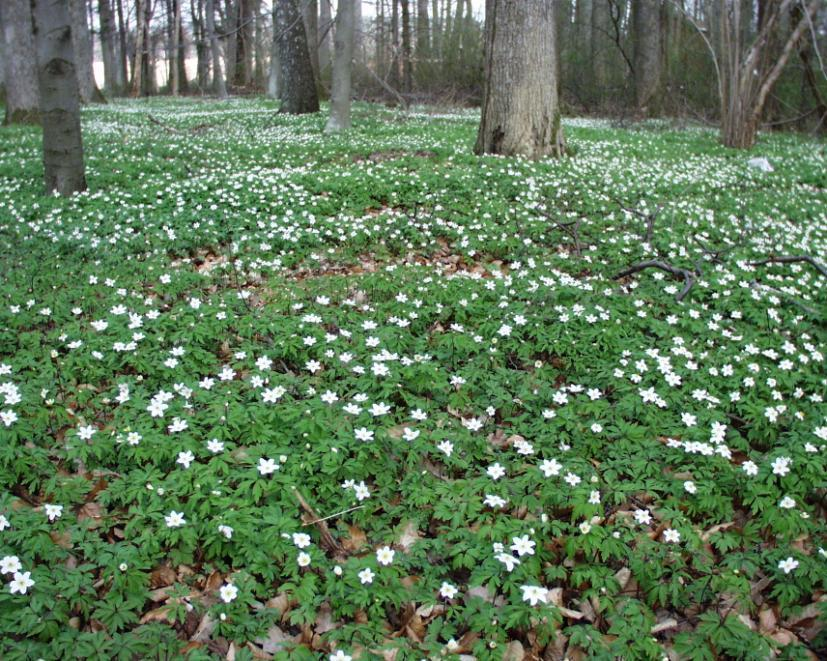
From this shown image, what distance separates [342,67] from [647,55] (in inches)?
443

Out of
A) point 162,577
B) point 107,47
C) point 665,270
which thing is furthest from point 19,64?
point 107,47

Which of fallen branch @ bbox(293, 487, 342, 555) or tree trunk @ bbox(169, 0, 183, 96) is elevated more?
tree trunk @ bbox(169, 0, 183, 96)

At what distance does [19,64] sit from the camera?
14.4 m

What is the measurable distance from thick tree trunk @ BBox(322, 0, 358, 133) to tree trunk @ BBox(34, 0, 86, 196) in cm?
649

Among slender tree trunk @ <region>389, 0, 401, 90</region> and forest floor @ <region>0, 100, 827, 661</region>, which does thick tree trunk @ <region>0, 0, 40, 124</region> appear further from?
slender tree trunk @ <region>389, 0, 401, 90</region>

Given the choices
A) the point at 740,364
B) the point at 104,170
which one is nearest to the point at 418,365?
the point at 740,364

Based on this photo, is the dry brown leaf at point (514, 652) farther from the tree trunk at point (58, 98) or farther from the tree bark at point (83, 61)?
the tree bark at point (83, 61)

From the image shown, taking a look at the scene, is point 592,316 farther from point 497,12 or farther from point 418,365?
point 497,12

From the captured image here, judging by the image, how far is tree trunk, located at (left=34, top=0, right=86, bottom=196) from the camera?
7.11 metres

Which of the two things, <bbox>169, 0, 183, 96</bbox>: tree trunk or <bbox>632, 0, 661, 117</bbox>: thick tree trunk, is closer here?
<bbox>632, 0, 661, 117</bbox>: thick tree trunk

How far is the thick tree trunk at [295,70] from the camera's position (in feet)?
54.5

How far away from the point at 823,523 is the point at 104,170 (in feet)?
30.9

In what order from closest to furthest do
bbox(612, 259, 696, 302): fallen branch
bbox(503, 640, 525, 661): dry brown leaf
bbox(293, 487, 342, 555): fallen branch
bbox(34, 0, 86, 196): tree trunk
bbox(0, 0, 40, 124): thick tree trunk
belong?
1. bbox(503, 640, 525, 661): dry brown leaf
2. bbox(293, 487, 342, 555): fallen branch
3. bbox(612, 259, 696, 302): fallen branch
4. bbox(34, 0, 86, 196): tree trunk
5. bbox(0, 0, 40, 124): thick tree trunk

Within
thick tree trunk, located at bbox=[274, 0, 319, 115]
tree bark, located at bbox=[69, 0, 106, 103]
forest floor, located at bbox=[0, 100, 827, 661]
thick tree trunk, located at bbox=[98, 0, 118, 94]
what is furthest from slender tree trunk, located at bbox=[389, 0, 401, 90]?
forest floor, located at bbox=[0, 100, 827, 661]
